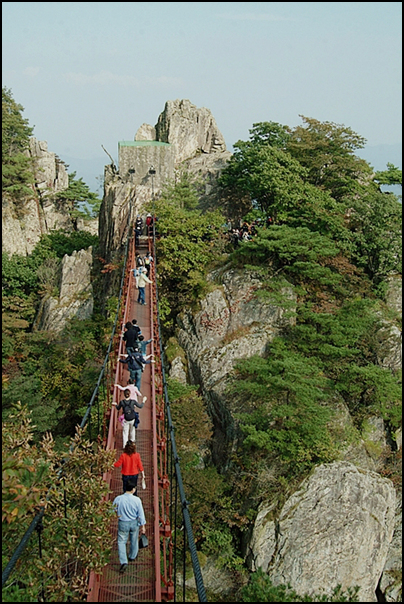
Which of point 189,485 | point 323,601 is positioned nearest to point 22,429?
point 323,601

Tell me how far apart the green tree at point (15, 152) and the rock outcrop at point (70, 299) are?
6738mm

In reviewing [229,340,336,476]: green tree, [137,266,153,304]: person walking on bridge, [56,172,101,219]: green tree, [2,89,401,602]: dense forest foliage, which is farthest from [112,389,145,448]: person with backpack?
[56,172,101,219]: green tree

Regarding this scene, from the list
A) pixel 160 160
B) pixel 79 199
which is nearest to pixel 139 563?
pixel 160 160

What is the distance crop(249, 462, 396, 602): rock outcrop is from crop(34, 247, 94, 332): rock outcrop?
1127 cm

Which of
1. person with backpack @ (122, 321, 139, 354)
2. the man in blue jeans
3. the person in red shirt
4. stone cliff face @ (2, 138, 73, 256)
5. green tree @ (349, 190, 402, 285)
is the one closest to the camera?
the man in blue jeans

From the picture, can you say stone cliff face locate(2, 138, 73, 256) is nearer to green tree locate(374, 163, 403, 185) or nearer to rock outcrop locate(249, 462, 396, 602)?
green tree locate(374, 163, 403, 185)

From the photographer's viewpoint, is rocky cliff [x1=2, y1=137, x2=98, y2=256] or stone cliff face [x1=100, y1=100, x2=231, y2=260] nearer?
stone cliff face [x1=100, y1=100, x2=231, y2=260]

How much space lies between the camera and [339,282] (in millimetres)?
14258

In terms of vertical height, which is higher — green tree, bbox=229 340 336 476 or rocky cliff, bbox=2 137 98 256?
rocky cliff, bbox=2 137 98 256

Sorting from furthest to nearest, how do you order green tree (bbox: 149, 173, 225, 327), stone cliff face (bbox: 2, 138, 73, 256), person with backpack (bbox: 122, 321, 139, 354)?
1. stone cliff face (bbox: 2, 138, 73, 256)
2. green tree (bbox: 149, 173, 225, 327)
3. person with backpack (bbox: 122, 321, 139, 354)

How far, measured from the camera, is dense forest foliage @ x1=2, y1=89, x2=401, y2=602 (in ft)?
34.9

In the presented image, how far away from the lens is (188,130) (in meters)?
23.3

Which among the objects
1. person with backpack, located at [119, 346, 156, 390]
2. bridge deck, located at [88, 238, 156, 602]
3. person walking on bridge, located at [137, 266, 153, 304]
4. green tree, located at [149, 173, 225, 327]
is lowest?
bridge deck, located at [88, 238, 156, 602]

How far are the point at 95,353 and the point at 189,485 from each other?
20.1 feet
